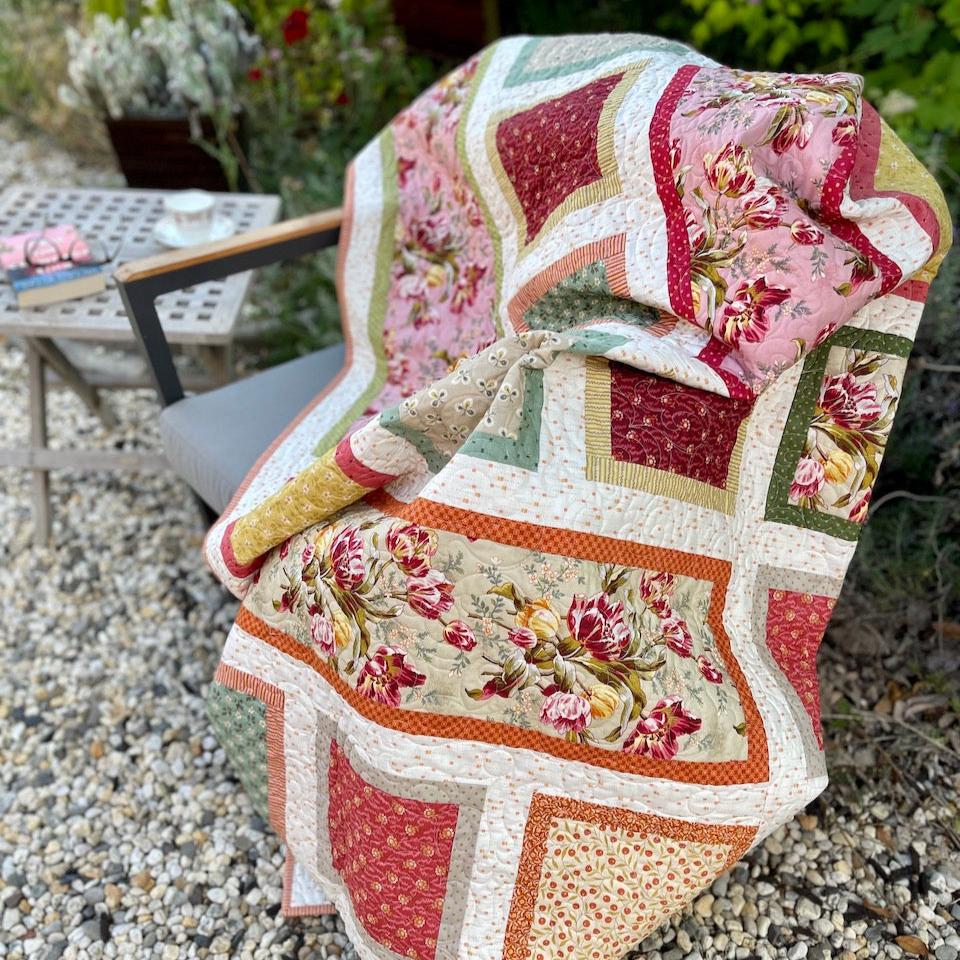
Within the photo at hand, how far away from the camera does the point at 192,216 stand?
2.31 metres

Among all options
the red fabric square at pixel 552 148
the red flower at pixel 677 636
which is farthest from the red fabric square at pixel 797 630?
the red fabric square at pixel 552 148

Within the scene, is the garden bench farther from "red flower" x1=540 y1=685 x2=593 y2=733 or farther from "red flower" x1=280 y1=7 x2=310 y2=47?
"red flower" x1=280 y1=7 x2=310 y2=47

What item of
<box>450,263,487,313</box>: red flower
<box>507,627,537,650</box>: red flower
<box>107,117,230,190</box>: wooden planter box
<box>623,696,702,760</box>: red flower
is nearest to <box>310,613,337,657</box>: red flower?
<box>507,627,537,650</box>: red flower

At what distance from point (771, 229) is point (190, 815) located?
1.58 metres

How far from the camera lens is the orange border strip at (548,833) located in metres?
1.34

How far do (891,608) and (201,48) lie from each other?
2.91m

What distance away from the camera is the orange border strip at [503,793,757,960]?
52.8 inches

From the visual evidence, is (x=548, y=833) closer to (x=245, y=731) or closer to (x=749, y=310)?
(x=245, y=731)

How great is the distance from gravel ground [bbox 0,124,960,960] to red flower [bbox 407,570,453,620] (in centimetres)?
78

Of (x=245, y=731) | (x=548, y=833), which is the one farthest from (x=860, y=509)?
(x=245, y=731)

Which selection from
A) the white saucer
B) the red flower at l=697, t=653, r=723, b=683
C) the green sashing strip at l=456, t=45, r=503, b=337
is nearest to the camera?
the red flower at l=697, t=653, r=723, b=683

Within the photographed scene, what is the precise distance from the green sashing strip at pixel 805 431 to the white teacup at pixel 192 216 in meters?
1.54

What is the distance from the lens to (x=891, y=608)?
2164mm

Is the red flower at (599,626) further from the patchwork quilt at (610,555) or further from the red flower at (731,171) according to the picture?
the red flower at (731,171)
